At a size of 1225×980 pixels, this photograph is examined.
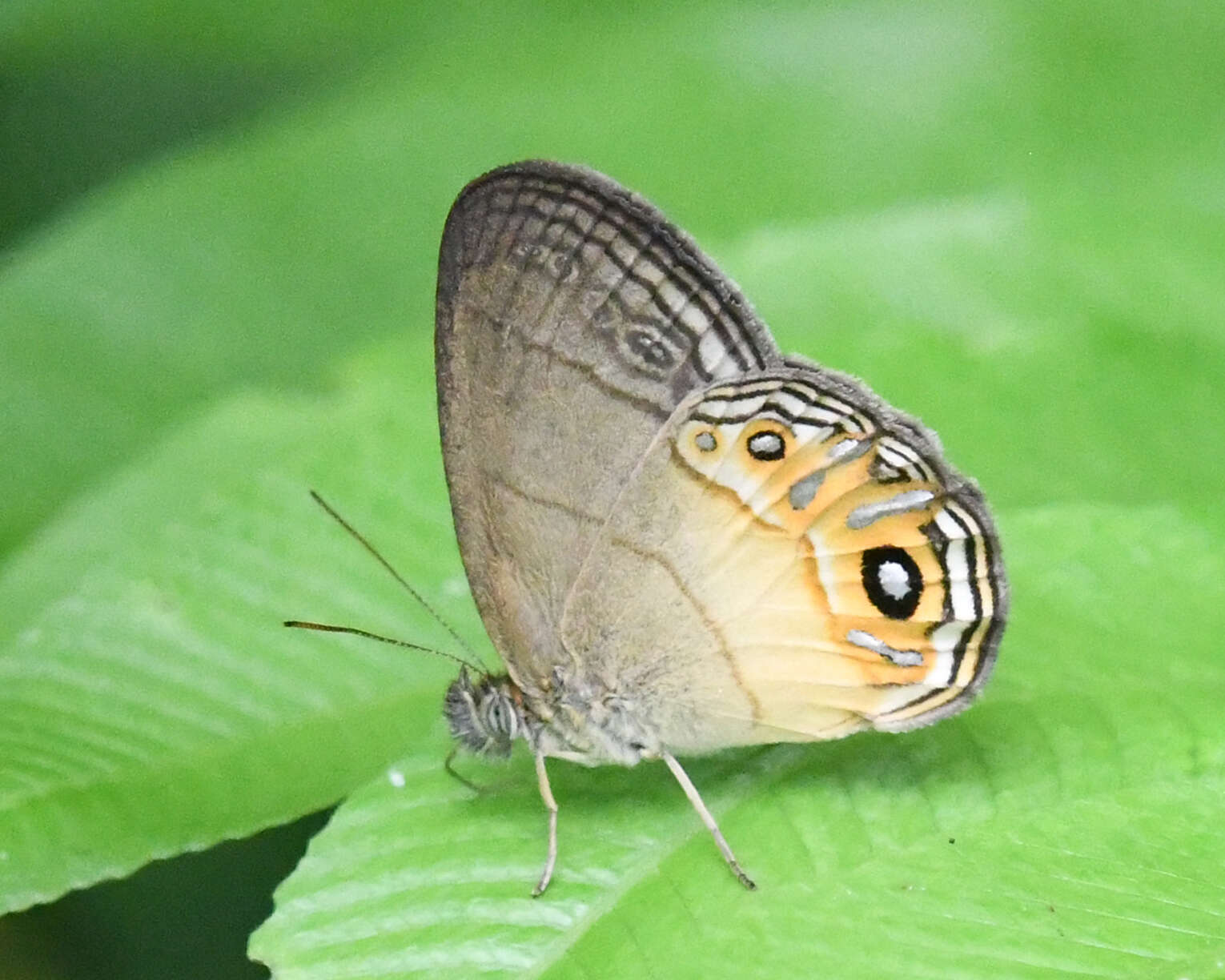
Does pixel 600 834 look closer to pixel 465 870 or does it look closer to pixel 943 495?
pixel 465 870

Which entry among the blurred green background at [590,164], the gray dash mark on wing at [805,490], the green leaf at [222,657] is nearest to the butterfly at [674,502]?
the gray dash mark on wing at [805,490]

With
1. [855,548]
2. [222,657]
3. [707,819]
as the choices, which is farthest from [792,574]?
[222,657]

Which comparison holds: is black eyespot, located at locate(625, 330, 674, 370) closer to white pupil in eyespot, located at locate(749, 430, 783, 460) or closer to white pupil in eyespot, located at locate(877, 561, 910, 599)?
white pupil in eyespot, located at locate(749, 430, 783, 460)

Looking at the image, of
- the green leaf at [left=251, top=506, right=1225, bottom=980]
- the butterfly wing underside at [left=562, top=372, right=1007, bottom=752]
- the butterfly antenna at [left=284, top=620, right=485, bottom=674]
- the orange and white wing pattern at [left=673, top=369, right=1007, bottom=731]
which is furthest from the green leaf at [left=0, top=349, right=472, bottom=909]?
the orange and white wing pattern at [left=673, top=369, right=1007, bottom=731]

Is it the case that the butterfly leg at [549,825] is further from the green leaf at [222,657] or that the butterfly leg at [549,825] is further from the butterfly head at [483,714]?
the green leaf at [222,657]

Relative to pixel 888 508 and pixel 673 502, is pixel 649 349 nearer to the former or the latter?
pixel 673 502
